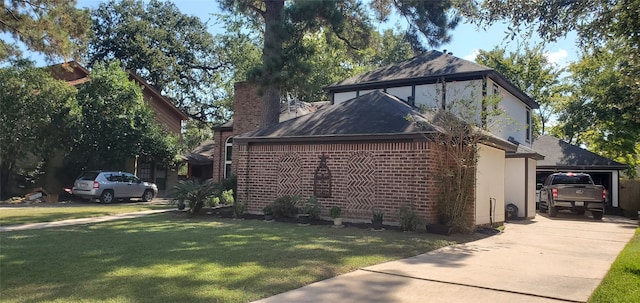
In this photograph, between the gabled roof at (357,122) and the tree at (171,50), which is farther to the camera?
the tree at (171,50)

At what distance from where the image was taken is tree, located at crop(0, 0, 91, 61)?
1628 cm

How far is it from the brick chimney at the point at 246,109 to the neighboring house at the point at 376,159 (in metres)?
7.66

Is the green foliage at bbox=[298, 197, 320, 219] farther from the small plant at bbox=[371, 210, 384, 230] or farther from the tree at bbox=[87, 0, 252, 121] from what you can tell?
the tree at bbox=[87, 0, 252, 121]

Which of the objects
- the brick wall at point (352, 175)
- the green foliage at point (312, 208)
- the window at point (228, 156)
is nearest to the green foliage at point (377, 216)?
the brick wall at point (352, 175)

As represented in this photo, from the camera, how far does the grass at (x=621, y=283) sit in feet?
17.4

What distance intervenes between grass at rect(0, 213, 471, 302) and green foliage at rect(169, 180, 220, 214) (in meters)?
2.60

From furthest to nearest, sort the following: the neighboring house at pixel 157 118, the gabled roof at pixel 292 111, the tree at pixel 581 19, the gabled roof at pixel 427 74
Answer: the neighboring house at pixel 157 118 < the gabled roof at pixel 292 111 < the gabled roof at pixel 427 74 < the tree at pixel 581 19

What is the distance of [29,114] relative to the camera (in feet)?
68.9

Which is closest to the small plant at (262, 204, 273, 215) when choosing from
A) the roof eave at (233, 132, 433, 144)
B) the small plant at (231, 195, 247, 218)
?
the small plant at (231, 195, 247, 218)

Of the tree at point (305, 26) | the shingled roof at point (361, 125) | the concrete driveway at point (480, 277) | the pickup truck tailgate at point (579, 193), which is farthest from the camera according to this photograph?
the pickup truck tailgate at point (579, 193)

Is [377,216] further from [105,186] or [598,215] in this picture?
[105,186]

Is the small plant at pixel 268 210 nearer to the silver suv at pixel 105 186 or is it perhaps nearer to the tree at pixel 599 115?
the silver suv at pixel 105 186

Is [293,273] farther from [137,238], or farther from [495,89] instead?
[495,89]

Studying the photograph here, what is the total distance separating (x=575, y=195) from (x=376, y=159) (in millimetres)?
10228
